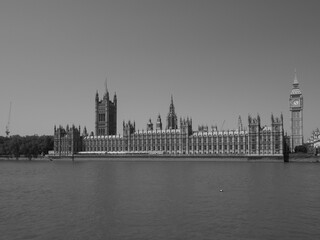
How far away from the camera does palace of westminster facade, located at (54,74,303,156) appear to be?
133625mm

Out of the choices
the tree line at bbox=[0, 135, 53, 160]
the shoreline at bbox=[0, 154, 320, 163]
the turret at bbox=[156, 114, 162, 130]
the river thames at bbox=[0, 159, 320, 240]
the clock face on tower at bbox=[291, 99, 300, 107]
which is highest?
the clock face on tower at bbox=[291, 99, 300, 107]

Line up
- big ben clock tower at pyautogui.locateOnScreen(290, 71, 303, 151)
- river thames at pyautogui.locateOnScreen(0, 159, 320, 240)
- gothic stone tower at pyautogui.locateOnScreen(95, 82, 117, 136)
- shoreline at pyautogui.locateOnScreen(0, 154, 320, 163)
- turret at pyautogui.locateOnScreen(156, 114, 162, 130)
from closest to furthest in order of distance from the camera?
1. river thames at pyautogui.locateOnScreen(0, 159, 320, 240)
2. shoreline at pyautogui.locateOnScreen(0, 154, 320, 163)
3. turret at pyautogui.locateOnScreen(156, 114, 162, 130)
4. big ben clock tower at pyautogui.locateOnScreen(290, 71, 303, 151)
5. gothic stone tower at pyautogui.locateOnScreen(95, 82, 117, 136)

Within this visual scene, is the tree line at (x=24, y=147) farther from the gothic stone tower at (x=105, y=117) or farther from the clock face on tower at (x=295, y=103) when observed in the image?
the clock face on tower at (x=295, y=103)

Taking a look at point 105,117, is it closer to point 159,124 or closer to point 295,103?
point 159,124

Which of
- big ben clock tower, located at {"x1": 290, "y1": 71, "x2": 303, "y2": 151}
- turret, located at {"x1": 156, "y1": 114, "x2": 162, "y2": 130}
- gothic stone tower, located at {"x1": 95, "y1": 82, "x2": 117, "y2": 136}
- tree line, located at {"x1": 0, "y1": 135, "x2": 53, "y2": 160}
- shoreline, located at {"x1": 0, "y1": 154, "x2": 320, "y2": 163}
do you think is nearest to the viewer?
shoreline, located at {"x1": 0, "y1": 154, "x2": 320, "y2": 163}

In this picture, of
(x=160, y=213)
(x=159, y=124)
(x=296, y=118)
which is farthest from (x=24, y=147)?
(x=160, y=213)

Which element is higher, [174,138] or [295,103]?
[295,103]

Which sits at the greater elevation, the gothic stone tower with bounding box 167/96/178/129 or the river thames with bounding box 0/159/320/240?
the gothic stone tower with bounding box 167/96/178/129

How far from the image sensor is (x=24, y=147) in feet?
499

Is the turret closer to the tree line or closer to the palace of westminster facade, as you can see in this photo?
the palace of westminster facade

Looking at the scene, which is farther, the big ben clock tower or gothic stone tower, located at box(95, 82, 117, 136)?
gothic stone tower, located at box(95, 82, 117, 136)

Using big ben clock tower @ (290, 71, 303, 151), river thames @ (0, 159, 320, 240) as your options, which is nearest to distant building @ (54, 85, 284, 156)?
big ben clock tower @ (290, 71, 303, 151)

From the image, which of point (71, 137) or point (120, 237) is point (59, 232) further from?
point (71, 137)

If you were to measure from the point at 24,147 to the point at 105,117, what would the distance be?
1499 inches
